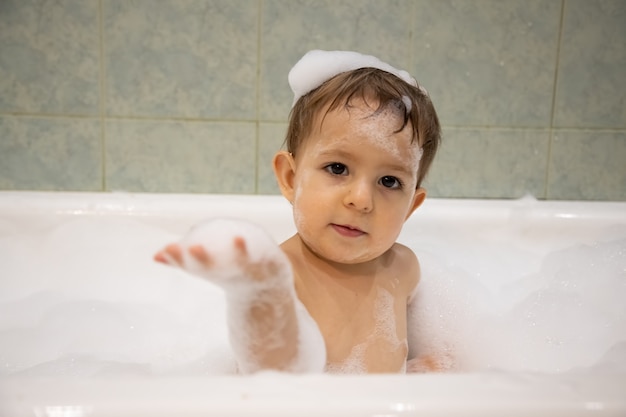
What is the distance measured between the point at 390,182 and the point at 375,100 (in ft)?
0.42

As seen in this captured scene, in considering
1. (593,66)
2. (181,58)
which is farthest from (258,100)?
(593,66)

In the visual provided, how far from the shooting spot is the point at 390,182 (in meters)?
0.94

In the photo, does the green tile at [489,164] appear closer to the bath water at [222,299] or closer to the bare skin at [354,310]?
the bath water at [222,299]

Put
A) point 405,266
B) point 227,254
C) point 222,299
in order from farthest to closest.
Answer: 1. point 222,299
2. point 405,266
3. point 227,254

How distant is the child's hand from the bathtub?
435 mm

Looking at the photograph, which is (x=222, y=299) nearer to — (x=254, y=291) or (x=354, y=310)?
(x=354, y=310)

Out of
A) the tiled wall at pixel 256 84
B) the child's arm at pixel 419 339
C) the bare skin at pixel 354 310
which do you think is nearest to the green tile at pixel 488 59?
the tiled wall at pixel 256 84

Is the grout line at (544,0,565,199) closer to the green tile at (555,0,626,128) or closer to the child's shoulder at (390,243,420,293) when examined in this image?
the green tile at (555,0,626,128)

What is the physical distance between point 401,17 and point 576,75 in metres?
0.51

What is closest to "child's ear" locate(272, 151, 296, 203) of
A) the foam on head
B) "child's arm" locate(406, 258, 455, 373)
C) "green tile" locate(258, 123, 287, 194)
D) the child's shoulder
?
the foam on head

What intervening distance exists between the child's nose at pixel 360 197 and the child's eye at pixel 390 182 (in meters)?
0.04

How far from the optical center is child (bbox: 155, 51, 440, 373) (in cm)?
81

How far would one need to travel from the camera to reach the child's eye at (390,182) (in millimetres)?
928

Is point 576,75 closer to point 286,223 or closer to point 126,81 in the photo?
point 286,223
